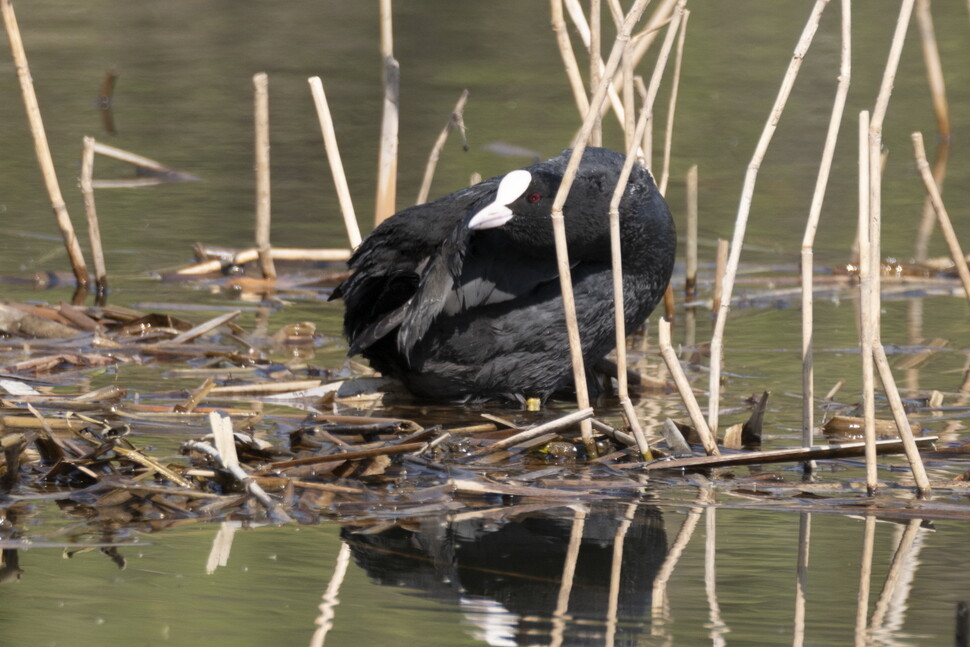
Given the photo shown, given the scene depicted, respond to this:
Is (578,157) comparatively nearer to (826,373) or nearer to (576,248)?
(576,248)

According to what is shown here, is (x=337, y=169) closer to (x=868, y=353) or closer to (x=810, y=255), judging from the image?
(x=810, y=255)

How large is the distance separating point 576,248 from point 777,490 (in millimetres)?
1033

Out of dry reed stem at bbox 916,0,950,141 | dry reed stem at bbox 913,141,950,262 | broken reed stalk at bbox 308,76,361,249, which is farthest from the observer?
dry reed stem at bbox 916,0,950,141

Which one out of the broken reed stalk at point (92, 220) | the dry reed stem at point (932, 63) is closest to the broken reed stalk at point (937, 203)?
the broken reed stalk at point (92, 220)

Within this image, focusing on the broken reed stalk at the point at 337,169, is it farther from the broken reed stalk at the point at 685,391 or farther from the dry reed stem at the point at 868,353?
the dry reed stem at the point at 868,353

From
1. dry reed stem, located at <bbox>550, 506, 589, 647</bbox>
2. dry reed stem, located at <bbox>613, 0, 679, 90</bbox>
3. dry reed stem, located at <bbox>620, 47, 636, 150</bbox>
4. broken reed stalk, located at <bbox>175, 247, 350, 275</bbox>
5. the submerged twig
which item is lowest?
dry reed stem, located at <bbox>550, 506, 589, 647</bbox>

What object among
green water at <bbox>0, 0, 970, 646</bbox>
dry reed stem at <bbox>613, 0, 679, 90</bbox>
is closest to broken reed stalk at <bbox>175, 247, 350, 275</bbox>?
green water at <bbox>0, 0, 970, 646</bbox>

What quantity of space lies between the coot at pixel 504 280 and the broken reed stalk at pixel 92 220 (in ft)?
5.52

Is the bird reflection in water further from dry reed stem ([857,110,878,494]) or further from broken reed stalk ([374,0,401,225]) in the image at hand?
broken reed stalk ([374,0,401,225])

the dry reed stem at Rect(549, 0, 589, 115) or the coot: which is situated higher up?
the dry reed stem at Rect(549, 0, 589, 115)

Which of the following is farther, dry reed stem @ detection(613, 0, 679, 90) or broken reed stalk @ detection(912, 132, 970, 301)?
dry reed stem @ detection(613, 0, 679, 90)

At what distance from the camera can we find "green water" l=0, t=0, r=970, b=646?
8.87ft

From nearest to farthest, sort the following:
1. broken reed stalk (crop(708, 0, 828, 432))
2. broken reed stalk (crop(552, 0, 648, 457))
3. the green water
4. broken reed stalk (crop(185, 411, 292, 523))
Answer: the green water → broken reed stalk (crop(185, 411, 292, 523)) → broken reed stalk (crop(552, 0, 648, 457)) → broken reed stalk (crop(708, 0, 828, 432))

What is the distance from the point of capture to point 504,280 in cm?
434
